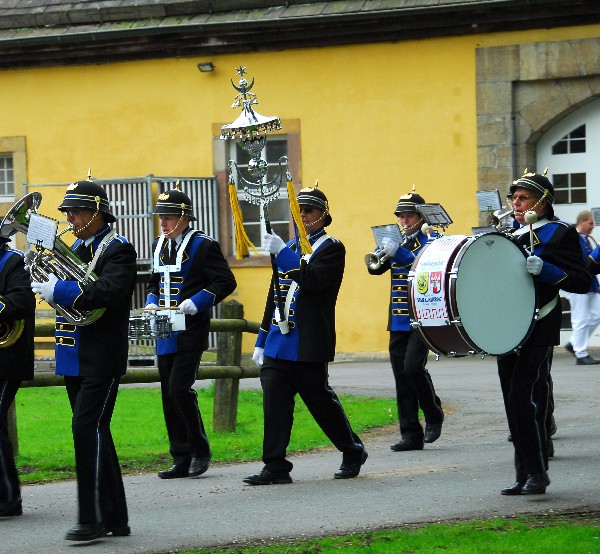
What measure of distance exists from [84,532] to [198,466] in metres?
2.75

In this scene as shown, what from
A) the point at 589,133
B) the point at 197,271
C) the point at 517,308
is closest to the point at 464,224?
the point at 589,133

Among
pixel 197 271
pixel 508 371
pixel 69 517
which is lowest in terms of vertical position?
pixel 69 517

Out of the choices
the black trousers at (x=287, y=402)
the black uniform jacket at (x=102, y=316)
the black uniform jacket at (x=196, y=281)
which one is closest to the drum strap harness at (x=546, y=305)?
the black trousers at (x=287, y=402)

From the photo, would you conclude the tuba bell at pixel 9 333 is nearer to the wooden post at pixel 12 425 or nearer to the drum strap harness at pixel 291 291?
the drum strap harness at pixel 291 291

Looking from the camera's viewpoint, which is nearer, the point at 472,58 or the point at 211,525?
the point at 211,525

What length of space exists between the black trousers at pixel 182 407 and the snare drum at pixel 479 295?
7.24ft

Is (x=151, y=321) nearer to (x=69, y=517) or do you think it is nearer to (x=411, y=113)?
(x=69, y=517)

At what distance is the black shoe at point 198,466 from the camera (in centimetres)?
1084

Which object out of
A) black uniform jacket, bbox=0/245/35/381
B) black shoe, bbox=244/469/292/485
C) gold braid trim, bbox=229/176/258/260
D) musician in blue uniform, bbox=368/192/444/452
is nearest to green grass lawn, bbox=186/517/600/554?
black uniform jacket, bbox=0/245/35/381

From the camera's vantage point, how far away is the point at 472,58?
2011 cm

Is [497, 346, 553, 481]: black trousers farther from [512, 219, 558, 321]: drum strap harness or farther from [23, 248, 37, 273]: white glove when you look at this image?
[23, 248, 37, 273]: white glove

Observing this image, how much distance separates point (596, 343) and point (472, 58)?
4.17 metres

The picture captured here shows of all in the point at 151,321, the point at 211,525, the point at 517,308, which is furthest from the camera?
the point at 151,321

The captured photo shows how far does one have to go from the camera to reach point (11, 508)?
360 inches
